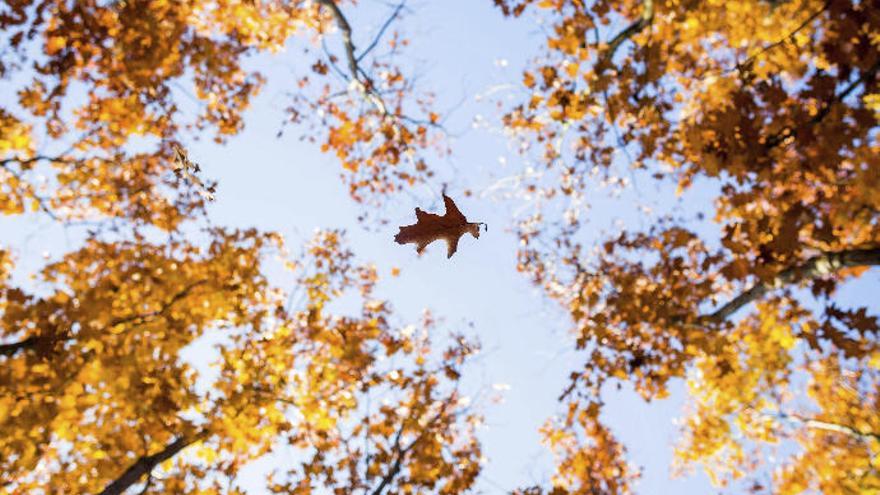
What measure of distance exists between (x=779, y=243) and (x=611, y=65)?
3910 mm

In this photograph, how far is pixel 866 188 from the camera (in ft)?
16.1

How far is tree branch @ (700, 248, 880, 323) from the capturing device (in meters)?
5.16

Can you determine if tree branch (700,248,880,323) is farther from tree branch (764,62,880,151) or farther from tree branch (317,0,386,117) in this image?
tree branch (317,0,386,117)

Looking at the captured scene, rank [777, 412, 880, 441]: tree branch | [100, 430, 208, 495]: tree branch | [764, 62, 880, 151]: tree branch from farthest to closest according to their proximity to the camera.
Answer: [777, 412, 880, 441]: tree branch
[100, 430, 208, 495]: tree branch
[764, 62, 880, 151]: tree branch

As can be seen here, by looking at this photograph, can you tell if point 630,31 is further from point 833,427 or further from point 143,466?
point 143,466

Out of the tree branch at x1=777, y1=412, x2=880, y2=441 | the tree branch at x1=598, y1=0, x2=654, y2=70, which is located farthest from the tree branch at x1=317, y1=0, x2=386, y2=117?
the tree branch at x1=777, y1=412, x2=880, y2=441

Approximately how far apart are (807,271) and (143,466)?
27.6 ft

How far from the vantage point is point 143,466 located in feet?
22.2

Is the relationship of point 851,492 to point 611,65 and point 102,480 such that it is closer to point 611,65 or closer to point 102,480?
point 611,65

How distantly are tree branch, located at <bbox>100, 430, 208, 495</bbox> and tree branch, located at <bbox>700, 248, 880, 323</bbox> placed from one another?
7.37 metres

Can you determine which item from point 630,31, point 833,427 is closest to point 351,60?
point 630,31

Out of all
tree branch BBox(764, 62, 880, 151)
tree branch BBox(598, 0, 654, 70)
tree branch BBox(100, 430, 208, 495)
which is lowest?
tree branch BBox(100, 430, 208, 495)

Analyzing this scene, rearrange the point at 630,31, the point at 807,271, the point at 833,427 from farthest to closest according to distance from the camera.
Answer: the point at 833,427
the point at 630,31
the point at 807,271

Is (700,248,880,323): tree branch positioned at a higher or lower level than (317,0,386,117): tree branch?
lower
